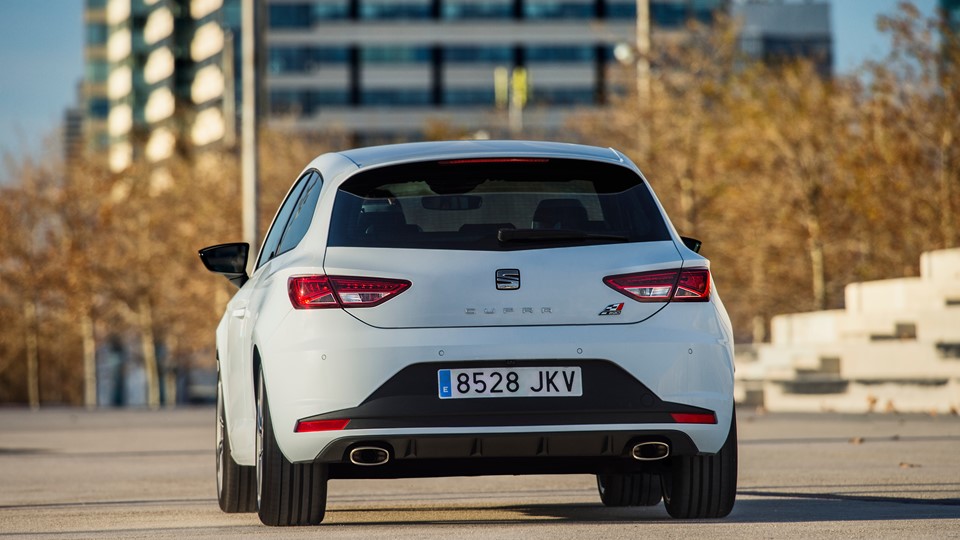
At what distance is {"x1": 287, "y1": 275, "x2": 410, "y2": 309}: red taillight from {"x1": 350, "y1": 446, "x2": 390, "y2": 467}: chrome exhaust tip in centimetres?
60

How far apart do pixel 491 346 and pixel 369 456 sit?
70 cm

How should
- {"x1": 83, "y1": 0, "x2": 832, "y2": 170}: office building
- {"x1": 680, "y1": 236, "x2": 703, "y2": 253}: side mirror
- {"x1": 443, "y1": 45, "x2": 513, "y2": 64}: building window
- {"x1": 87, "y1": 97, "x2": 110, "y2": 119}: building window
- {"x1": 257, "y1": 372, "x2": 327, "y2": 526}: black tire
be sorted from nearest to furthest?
1. {"x1": 257, "y1": 372, "x2": 327, "y2": 526}: black tire
2. {"x1": 680, "y1": 236, "x2": 703, "y2": 253}: side mirror
3. {"x1": 83, "y1": 0, "x2": 832, "y2": 170}: office building
4. {"x1": 443, "y1": 45, "x2": 513, "y2": 64}: building window
5. {"x1": 87, "y1": 97, "x2": 110, "y2": 119}: building window

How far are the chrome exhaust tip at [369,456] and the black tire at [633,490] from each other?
2173 mm

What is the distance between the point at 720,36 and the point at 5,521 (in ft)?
105

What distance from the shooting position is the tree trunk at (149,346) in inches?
2238

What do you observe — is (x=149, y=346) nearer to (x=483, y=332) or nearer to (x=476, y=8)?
(x=483, y=332)

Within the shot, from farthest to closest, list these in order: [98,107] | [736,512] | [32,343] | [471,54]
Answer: [98,107]
[471,54]
[32,343]
[736,512]

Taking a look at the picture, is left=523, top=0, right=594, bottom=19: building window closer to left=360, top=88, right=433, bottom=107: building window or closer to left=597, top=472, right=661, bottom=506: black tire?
left=360, top=88, right=433, bottom=107: building window

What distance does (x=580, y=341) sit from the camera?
7.52m

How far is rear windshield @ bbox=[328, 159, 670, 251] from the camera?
7.69 meters

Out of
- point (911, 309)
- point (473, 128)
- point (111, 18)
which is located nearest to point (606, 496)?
point (911, 309)

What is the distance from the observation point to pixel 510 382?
24.7ft

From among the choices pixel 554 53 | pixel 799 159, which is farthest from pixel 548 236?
pixel 554 53

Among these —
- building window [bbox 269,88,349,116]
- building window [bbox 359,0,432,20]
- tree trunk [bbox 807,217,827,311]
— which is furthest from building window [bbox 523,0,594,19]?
tree trunk [bbox 807,217,827,311]
